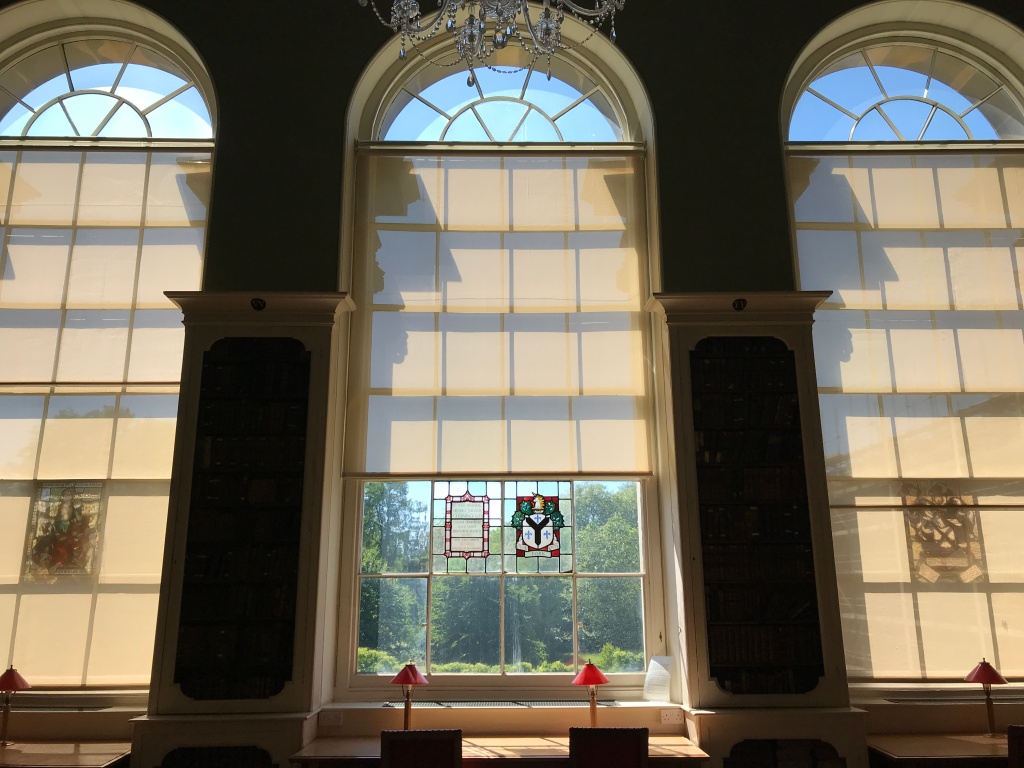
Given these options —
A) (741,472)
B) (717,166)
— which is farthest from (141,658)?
(717,166)

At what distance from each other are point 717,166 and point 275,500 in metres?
3.15

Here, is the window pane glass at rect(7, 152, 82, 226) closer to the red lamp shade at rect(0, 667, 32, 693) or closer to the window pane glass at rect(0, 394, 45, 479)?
the window pane glass at rect(0, 394, 45, 479)

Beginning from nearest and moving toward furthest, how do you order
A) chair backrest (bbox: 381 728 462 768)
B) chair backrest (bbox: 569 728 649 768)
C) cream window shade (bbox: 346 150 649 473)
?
chair backrest (bbox: 381 728 462 768), chair backrest (bbox: 569 728 649 768), cream window shade (bbox: 346 150 649 473)

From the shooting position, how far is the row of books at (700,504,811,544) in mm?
3969

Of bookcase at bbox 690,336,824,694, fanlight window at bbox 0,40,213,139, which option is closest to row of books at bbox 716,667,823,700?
bookcase at bbox 690,336,824,694

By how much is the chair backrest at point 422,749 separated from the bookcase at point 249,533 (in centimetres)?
70

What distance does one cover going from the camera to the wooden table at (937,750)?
351 centimetres

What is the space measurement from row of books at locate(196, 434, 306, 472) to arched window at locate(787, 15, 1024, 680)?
3.02m

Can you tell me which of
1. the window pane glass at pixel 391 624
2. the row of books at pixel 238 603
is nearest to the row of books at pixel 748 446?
the window pane glass at pixel 391 624

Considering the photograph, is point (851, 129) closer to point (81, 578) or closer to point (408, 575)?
point (408, 575)

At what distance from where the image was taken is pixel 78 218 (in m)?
4.66

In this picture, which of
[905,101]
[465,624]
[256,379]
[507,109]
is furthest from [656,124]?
[465,624]

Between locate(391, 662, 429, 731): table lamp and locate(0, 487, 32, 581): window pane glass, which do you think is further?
locate(0, 487, 32, 581): window pane glass

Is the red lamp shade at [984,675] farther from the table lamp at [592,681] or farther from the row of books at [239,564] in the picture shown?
the row of books at [239,564]
